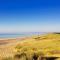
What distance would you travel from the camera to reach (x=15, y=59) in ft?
55.8

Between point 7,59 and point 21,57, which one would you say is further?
point 7,59

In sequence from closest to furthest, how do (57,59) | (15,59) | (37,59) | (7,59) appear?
(57,59)
(37,59)
(15,59)
(7,59)

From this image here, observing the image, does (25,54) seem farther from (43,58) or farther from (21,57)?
(43,58)

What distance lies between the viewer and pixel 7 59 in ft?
59.8

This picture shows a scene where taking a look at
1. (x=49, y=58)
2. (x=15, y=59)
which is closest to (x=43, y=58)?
(x=49, y=58)

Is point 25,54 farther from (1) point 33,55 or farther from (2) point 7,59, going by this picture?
(2) point 7,59

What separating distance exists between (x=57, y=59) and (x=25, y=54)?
3324 millimetres

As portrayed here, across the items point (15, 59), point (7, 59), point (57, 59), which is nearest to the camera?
point (57, 59)

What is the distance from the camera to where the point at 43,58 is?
50.1 feet

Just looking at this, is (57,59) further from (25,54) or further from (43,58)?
(25,54)

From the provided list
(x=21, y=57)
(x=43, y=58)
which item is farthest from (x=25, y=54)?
(x=43, y=58)

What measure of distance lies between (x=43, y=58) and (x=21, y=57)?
91.8 inches

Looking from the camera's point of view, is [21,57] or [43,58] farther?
[21,57]

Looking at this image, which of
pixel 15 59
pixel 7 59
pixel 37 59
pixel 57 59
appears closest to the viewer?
pixel 57 59
